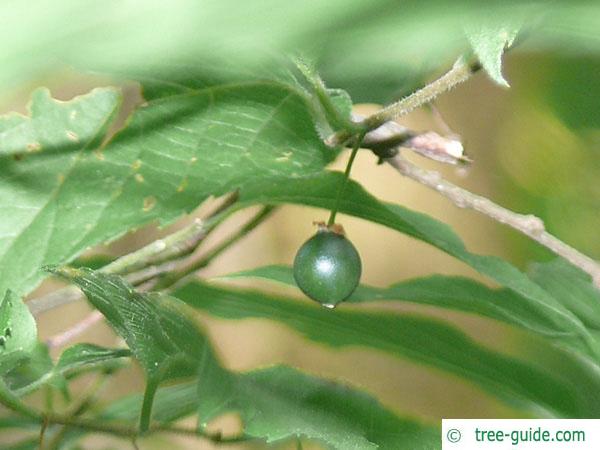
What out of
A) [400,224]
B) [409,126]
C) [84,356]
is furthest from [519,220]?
[409,126]

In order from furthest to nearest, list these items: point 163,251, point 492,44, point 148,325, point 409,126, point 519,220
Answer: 1. point 409,126
2. point 163,251
3. point 519,220
4. point 148,325
5. point 492,44

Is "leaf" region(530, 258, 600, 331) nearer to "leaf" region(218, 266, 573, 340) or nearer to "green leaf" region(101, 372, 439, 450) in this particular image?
"leaf" region(218, 266, 573, 340)

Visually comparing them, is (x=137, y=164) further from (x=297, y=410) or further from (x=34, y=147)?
(x=297, y=410)

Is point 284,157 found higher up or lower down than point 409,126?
lower down

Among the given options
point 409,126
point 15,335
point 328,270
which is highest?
point 409,126

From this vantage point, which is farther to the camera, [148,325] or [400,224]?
[400,224]

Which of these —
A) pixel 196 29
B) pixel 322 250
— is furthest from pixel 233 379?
pixel 196 29

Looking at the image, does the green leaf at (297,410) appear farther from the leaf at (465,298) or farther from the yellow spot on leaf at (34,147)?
the yellow spot on leaf at (34,147)

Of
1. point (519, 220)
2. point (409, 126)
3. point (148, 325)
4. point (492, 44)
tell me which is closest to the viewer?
point (492, 44)

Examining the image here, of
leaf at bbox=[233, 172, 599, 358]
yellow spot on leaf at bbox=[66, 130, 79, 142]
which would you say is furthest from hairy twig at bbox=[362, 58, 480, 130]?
yellow spot on leaf at bbox=[66, 130, 79, 142]
